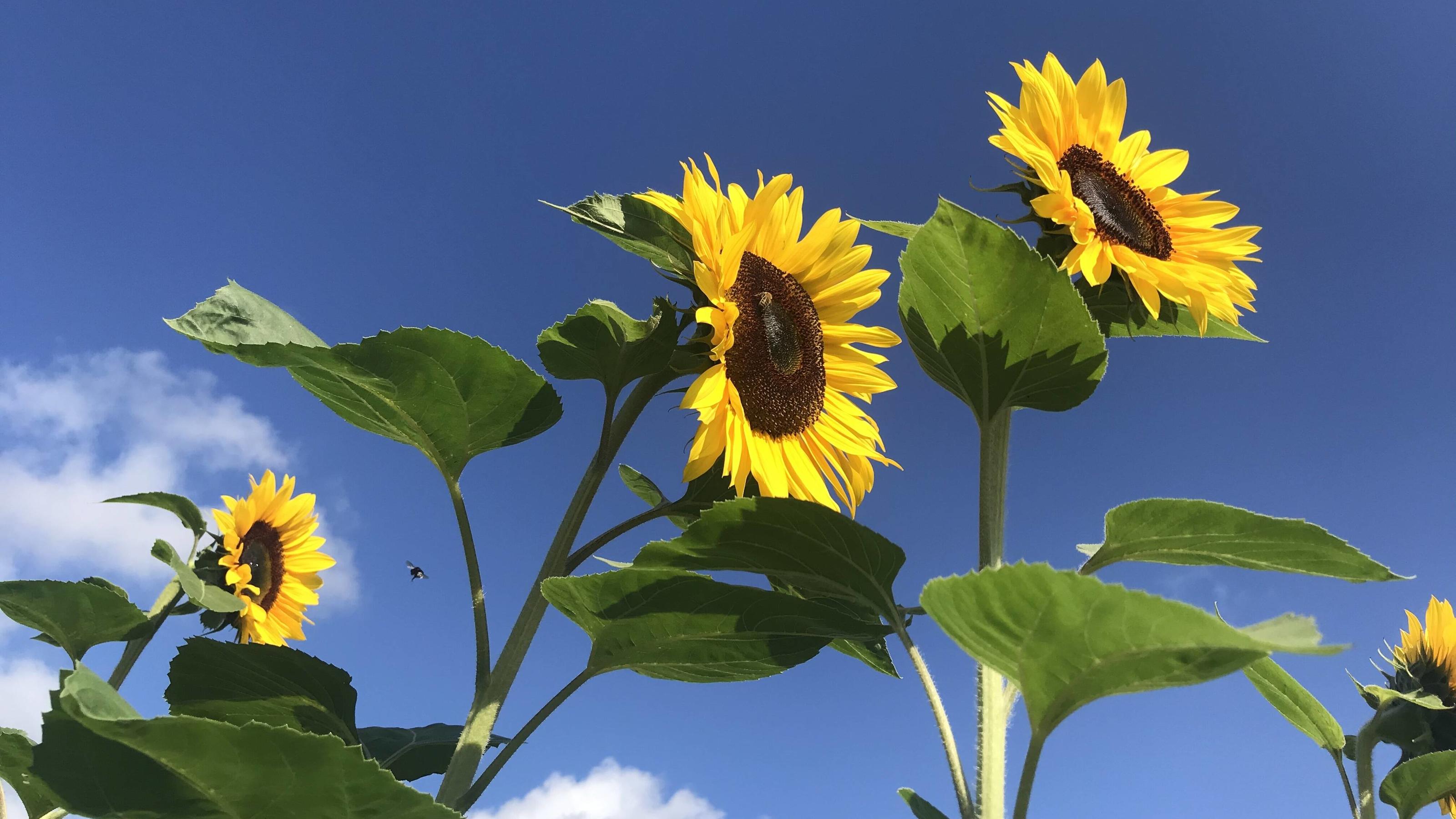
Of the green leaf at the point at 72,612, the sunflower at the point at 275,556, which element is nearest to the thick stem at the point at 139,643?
the green leaf at the point at 72,612

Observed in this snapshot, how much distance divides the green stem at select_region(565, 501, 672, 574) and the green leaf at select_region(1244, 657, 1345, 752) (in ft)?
4.53

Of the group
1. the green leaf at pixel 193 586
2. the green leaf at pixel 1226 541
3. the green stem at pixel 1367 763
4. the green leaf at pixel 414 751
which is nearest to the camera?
the green leaf at pixel 1226 541

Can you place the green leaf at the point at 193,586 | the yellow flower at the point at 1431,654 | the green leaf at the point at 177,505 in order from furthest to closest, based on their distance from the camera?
1. the green leaf at the point at 177,505
2. the yellow flower at the point at 1431,654
3. the green leaf at the point at 193,586

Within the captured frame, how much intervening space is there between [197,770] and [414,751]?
40.8 inches

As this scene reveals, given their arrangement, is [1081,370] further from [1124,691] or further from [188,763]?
[188,763]

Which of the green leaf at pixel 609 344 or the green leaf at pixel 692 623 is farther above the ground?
the green leaf at pixel 609 344

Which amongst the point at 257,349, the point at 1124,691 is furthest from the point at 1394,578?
the point at 257,349

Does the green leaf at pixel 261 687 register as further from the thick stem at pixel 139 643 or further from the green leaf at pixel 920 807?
the thick stem at pixel 139 643

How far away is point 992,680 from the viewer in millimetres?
1610

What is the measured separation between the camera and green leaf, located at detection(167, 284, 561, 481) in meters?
1.54

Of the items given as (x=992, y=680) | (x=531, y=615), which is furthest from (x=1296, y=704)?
(x=531, y=615)

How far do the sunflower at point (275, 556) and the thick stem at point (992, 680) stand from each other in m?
3.95

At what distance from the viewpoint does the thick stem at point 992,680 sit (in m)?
1.50

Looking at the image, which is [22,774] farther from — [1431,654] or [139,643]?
[1431,654]
